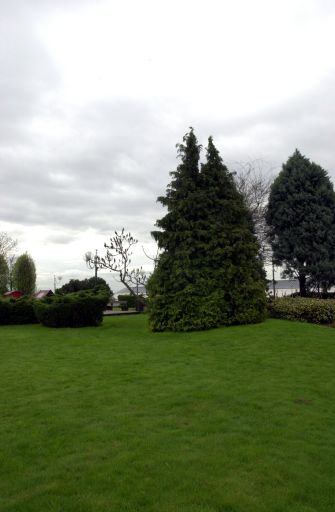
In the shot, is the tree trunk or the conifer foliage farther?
the tree trunk

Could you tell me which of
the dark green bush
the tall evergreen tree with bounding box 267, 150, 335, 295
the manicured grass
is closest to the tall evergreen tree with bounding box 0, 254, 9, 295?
the dark green bush

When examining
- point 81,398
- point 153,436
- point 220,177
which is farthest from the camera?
point 220,177

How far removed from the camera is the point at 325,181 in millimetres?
23281

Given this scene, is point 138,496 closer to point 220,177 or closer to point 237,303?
point 237,303

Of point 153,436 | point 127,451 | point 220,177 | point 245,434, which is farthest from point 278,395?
point 220,177

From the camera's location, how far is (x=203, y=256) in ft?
48.2

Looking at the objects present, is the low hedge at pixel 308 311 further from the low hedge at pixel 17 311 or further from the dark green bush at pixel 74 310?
the low hedge at pixel 17 311

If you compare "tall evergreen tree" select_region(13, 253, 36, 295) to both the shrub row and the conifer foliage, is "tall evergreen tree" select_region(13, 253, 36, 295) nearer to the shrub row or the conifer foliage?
the shrub row

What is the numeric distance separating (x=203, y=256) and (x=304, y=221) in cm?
986

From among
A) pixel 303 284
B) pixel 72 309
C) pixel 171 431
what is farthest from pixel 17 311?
pixel 171 431

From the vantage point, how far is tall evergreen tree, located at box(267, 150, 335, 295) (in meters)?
22.3

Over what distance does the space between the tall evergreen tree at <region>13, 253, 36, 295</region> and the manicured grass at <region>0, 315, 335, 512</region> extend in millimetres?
35723

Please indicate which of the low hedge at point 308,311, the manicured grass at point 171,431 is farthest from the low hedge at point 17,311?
the low hedge at point 308,311

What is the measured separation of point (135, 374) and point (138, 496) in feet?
15.5
